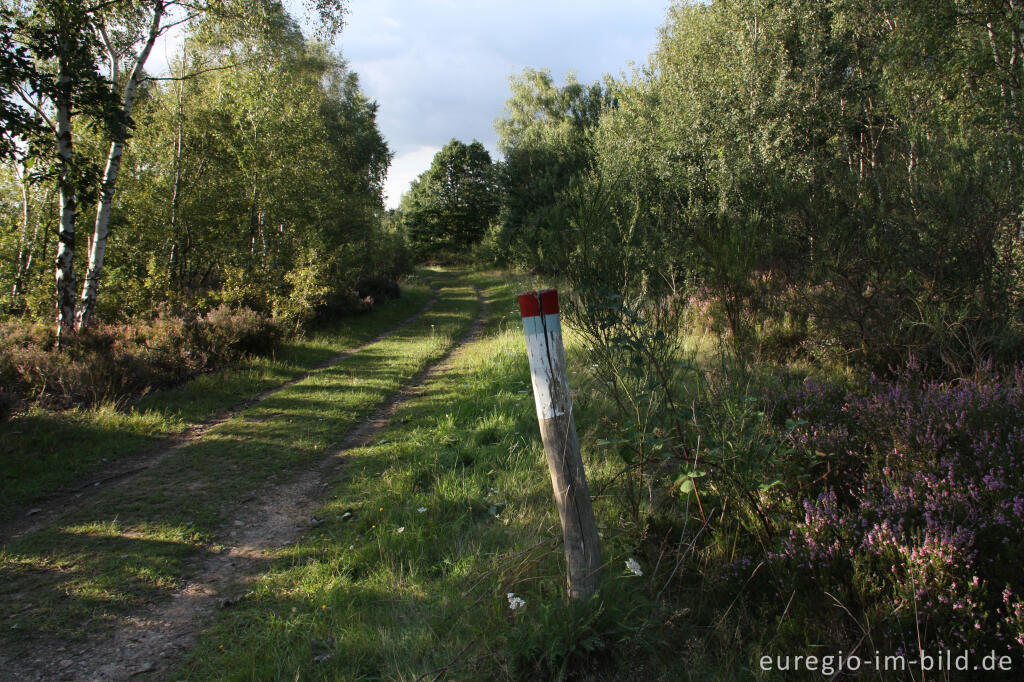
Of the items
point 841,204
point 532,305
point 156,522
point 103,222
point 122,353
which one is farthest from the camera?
point 103,222

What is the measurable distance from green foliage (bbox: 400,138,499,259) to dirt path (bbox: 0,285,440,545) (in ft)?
159

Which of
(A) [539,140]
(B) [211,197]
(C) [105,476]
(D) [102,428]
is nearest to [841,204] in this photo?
(C) [105,476]

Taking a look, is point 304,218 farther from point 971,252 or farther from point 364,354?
point 971,252

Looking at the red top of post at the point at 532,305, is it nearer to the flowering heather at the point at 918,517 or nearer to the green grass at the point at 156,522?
the flowering heather at the point at 918,517

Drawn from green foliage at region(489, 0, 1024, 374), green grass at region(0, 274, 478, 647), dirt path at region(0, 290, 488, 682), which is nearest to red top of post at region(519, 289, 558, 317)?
green foliage at region(489, 0, 1024, 374)

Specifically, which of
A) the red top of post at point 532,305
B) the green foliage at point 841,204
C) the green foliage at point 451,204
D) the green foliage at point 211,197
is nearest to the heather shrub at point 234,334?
the green foliage at point 211,197

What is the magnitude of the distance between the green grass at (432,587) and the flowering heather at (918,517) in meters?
1.13

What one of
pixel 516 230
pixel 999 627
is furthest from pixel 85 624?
pixel 516 230

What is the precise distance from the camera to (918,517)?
3.00 meters

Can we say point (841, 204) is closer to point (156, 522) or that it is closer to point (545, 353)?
point (545, 353)

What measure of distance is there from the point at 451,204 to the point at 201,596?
56.0 meters

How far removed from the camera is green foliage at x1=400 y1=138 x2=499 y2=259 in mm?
56812

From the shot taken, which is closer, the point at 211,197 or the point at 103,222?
the point at 103,222

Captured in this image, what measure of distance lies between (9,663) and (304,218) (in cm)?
1807
